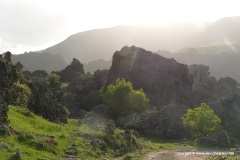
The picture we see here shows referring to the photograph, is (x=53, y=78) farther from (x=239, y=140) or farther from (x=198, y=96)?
(x=239, y=140)

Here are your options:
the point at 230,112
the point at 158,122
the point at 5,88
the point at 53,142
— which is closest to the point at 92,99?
the point at 158,122

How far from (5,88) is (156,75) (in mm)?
93892

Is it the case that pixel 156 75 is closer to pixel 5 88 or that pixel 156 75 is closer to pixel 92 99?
pixel 92 99

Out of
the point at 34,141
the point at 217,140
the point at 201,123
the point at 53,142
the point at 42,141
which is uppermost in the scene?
the point at 34,141

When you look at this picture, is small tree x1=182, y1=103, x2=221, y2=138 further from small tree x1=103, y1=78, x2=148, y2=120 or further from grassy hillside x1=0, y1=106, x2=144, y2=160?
grassy hillside x1=0, y1=106, x2=144, y2=160

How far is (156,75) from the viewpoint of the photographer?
124m

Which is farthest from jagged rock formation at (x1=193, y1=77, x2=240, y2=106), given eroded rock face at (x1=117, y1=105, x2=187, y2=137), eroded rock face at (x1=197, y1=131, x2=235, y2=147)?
eroded rock face at (x1=197, y1=131, x2=235, y2=147)

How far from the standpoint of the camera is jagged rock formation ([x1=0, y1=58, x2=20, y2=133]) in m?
30.9

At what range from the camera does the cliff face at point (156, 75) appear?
122 metres

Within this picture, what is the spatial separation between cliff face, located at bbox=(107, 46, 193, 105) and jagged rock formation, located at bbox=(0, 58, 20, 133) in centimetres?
8565

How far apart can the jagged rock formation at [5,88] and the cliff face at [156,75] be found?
85653mm

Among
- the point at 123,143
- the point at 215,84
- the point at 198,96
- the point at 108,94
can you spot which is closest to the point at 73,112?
the point at 108,94

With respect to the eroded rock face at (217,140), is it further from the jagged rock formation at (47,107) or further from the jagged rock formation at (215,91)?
the jagged rock formation at (215,91)

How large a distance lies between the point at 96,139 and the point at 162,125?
1514 inches
